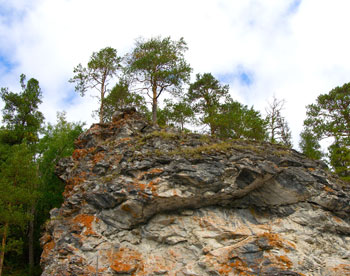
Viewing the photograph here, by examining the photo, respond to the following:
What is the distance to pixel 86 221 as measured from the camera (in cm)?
1067

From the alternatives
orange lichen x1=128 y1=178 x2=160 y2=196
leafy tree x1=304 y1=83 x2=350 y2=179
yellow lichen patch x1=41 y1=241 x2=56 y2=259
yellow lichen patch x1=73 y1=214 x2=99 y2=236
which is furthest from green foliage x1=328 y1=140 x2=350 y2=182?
yellow lichen patch x1=41 y1=241 x2=56 y2=259

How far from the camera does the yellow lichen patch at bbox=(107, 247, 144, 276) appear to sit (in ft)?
29.6

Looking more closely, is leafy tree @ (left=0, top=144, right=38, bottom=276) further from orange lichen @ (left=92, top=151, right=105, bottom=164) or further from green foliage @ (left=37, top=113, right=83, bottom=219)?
orange lichen @ (left=92, top=151, right=105, bottom=164)

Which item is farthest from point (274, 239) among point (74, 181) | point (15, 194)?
point (15, 194)

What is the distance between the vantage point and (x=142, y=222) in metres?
10.5

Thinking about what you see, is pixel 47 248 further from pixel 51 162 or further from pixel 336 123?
pixel 336 123

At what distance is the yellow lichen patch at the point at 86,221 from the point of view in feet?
33.6

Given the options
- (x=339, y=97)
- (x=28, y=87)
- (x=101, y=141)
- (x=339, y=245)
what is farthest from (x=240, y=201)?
(x=28, y=87)

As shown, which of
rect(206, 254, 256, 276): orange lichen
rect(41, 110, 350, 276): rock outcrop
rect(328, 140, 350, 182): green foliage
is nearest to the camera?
rect(206, 254, 256, 276): orange lichen

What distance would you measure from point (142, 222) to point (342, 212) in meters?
8.73

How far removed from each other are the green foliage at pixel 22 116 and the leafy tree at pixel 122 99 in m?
6.75

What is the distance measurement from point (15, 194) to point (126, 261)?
10357mm

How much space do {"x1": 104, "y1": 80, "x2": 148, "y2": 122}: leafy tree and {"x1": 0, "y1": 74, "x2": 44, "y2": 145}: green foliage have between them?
6.75 metres

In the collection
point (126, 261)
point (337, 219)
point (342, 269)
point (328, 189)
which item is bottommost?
point (342, 269)
